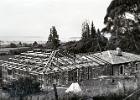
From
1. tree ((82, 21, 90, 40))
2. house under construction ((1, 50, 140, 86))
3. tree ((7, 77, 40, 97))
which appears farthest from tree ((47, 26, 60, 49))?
tree ((7, 77, 40, 97))

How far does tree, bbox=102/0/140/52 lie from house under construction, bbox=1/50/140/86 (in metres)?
2.38

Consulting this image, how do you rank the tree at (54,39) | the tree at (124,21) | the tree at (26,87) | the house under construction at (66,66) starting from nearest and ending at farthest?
1. the tree at (26,87)
2. the house under construction at (66,66)
3. the tree at (124,21)
4. the tree at (54,39)

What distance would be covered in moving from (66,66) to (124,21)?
9.37 meters

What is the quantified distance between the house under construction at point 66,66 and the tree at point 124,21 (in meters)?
2.38

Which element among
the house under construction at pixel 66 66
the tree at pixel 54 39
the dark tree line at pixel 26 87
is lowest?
the dark tree line at pixel 26 87

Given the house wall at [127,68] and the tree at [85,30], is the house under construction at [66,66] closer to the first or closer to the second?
the house wall at [127,68]

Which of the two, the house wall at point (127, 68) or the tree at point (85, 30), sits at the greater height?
the tree at point (85, 30)

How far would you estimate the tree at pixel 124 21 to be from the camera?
1241 inches

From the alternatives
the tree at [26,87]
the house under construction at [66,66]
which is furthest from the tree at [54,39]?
the tree at [26,87]

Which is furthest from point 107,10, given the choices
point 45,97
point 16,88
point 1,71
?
point 45,97

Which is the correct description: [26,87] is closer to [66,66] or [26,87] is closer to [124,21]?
[66,66]

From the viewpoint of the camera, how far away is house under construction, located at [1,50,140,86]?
25.6 m

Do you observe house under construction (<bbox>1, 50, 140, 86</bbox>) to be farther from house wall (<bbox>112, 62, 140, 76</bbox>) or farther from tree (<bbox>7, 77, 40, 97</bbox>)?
tree (<bbox>7, 77, 40, 97</bbox>)

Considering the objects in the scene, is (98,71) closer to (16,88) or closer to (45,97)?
(16,88)
